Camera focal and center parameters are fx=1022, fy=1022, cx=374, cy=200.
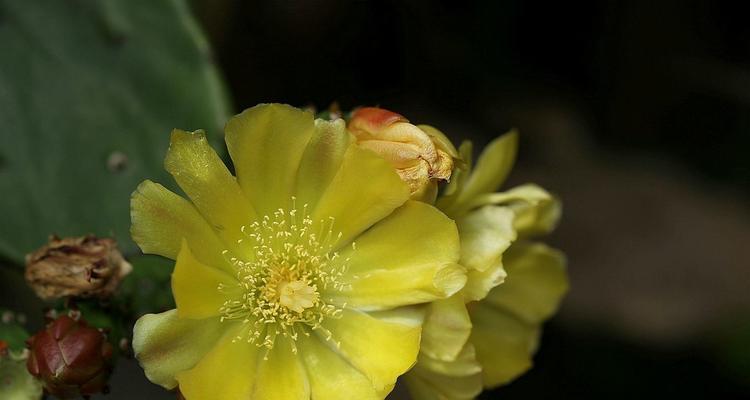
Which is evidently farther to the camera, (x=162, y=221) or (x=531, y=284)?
(x=531, y=284)

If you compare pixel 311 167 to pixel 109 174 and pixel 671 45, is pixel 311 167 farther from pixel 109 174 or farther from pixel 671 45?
pixel 671 45

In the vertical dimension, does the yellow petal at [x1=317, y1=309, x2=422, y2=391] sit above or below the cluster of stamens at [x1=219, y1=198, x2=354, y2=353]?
below

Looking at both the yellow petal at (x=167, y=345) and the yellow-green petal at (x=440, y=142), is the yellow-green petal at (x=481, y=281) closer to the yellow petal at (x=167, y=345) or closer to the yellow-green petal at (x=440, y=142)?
the yellow-green petal at (x=440, y=142)

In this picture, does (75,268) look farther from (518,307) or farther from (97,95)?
(518,307)

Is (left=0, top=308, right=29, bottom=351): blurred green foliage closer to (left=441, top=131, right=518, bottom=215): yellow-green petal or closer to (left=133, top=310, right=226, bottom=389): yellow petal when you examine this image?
(left=133, top=310, right=226, bottom=389): yellow petal

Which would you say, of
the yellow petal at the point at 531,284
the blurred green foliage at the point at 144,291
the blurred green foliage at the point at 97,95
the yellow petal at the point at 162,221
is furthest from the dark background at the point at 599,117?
the yellow petal at the point at 162,221

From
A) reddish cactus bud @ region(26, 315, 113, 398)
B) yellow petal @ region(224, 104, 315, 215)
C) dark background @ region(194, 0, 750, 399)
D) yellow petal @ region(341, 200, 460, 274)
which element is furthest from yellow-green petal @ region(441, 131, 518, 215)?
dark background @ region(194, 0, 750, 399)

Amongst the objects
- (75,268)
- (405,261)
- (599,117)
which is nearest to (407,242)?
(405,261)
